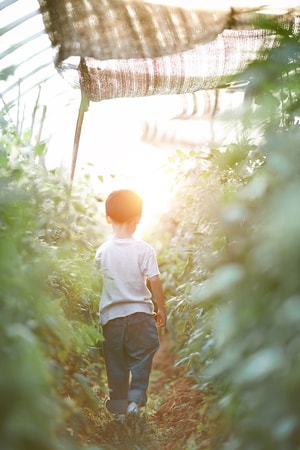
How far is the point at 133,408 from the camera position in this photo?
11.3 ft

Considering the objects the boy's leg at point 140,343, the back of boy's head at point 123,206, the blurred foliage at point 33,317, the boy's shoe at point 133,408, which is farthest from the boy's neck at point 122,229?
the boy's shoe at point 133,408

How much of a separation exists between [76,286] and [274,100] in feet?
3.81

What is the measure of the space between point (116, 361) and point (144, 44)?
6.56 feet

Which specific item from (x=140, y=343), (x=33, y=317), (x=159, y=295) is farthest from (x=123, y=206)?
(x=33, y=317)

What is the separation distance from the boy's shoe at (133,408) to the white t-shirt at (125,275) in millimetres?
485

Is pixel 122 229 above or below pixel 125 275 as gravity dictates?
above

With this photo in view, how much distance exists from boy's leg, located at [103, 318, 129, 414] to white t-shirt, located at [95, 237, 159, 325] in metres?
0.06

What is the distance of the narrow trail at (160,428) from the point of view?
2.96 m

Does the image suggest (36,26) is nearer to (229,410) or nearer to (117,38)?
(117,38)

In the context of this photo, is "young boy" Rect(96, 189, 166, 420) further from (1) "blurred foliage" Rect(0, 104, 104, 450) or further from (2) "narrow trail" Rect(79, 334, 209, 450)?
(1) "blurred foliage" Rect(0, 104, 104, 450)

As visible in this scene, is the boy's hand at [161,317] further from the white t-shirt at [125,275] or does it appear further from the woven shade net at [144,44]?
the woven shade net at [144,44]

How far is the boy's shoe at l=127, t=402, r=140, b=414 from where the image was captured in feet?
11.1

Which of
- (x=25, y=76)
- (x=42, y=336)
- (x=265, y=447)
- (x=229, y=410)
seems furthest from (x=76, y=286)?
(x=25, y=76)

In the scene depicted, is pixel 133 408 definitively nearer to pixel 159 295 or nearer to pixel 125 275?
pixel 159 295
